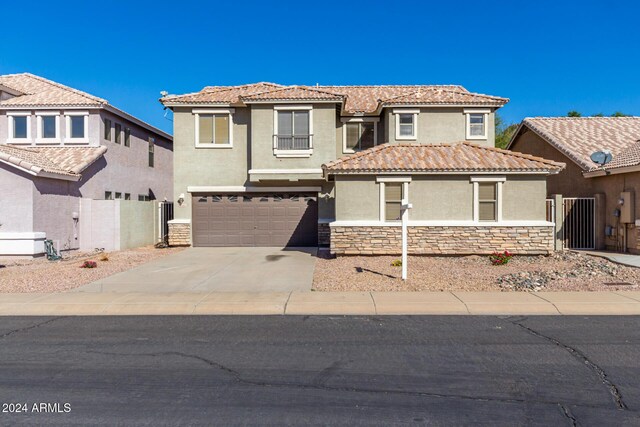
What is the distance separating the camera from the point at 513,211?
17.1 metres

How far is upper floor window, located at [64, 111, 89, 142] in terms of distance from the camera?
71.5 feet

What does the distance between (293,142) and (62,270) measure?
9999 millimetres

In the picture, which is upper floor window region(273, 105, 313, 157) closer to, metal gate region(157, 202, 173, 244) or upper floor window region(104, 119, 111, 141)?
metal gate region(157, 202, 173, 244)

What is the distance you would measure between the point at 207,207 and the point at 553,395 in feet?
60.0

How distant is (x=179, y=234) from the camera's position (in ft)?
71.6

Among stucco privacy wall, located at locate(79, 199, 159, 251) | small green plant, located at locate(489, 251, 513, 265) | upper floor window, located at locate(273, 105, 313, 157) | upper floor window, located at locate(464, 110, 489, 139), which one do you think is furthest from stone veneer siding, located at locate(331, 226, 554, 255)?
stucco privacy wall, located at locate(79, 199, 159, 251)

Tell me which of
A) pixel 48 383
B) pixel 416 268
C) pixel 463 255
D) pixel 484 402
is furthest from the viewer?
pixel 463 255

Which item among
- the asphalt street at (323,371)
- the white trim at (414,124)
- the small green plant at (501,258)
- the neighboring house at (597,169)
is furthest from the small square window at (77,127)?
the neighboring house at (597,169)

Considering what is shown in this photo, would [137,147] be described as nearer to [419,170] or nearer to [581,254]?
[419,170]

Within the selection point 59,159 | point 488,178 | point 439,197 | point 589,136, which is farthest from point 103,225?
point 589,136

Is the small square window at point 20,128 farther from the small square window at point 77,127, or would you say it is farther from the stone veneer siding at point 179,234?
the stone veneer siding at point 179,234

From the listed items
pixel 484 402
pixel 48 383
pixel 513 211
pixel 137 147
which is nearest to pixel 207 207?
pixel 137 147

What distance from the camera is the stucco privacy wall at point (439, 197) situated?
56.1ft

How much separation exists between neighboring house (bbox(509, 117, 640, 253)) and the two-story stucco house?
10.3 ft
